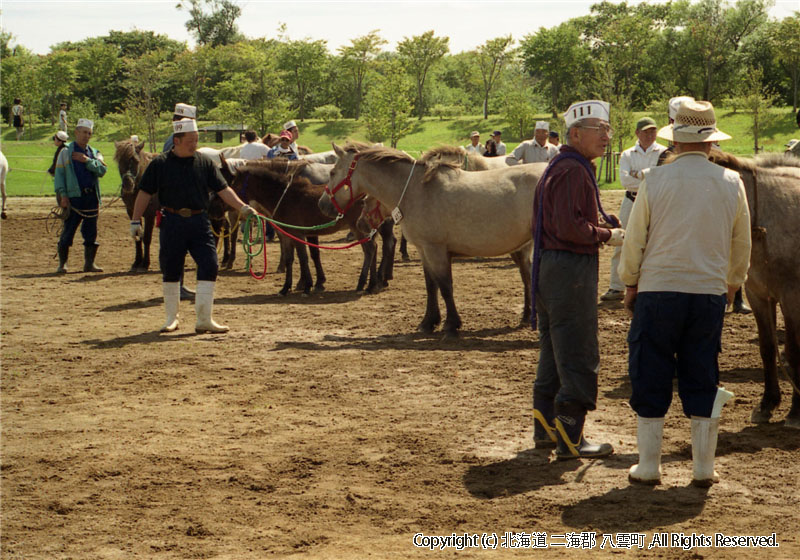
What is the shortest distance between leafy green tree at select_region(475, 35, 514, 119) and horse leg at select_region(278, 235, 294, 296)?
55.9 metres

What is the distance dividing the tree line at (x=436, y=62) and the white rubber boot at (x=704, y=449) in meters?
A: 46.7

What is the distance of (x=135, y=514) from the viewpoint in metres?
4.97

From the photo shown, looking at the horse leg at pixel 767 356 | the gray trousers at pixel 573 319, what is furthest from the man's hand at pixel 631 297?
the horse leg at pixel 767 356

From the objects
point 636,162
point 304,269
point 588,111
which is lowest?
point 304,269

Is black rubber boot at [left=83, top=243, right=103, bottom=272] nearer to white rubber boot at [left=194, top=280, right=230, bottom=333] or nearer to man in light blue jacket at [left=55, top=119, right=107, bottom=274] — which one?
man in light blue jacket at [left=55, top=119, right=107, bottom=274]

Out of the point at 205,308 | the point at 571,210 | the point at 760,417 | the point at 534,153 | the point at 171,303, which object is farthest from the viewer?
the point at 534,153

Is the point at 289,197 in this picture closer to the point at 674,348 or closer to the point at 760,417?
the point at 760,417

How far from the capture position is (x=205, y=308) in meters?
10.1

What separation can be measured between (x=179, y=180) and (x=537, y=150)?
24.7 ft

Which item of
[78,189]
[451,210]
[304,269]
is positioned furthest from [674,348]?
[78,189]

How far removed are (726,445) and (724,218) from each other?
1.91 meters

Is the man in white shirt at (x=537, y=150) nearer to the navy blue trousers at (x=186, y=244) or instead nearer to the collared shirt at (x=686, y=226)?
the navy blue trousers at (x=186, y=244)

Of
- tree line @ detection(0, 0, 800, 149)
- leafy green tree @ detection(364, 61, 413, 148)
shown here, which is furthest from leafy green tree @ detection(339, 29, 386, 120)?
leafy green tree @ detection(364, 61, 413, 148)

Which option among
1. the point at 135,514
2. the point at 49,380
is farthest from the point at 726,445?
the point at 49,380
